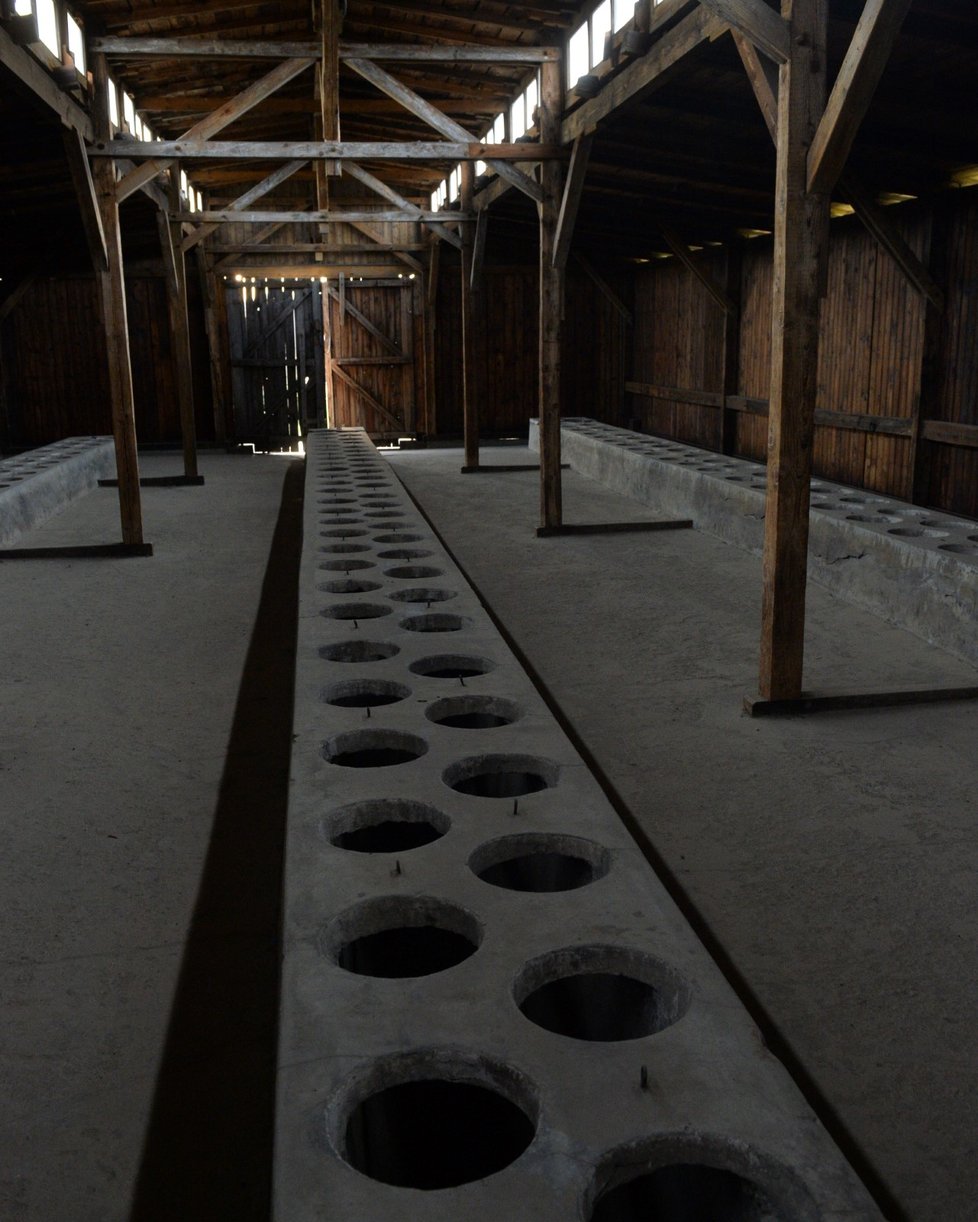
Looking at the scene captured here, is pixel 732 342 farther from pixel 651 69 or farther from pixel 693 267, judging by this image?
pixel 651 69

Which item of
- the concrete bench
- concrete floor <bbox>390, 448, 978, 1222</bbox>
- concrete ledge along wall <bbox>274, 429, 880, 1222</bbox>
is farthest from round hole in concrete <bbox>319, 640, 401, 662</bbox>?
the concrete bench

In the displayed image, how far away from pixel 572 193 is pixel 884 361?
3925 mm

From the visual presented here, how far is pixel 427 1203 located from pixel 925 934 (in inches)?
81.0

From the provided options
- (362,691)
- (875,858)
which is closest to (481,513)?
(362,691)

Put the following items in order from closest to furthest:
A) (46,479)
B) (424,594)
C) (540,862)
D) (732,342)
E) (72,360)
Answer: (540,862)
(424,594)
(46,479)
(732,342)
(72,360)

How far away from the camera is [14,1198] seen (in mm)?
2414

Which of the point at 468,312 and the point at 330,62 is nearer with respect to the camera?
the point at 330,62

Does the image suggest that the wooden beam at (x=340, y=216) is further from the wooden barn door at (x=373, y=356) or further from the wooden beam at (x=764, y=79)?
the wooden beam at (x=764, y=79)

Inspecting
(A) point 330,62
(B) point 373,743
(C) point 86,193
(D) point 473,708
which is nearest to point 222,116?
(A) point 330,62

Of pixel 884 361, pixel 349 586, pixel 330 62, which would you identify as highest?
pixel 330 62

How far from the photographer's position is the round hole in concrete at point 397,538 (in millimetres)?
8062

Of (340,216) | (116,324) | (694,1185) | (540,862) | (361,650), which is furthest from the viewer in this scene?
(340,216)

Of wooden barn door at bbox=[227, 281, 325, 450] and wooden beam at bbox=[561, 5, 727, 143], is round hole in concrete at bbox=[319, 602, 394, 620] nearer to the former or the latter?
wooden beam at bbox=[561, 5, 727, 143]

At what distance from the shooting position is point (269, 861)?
4078 mm
